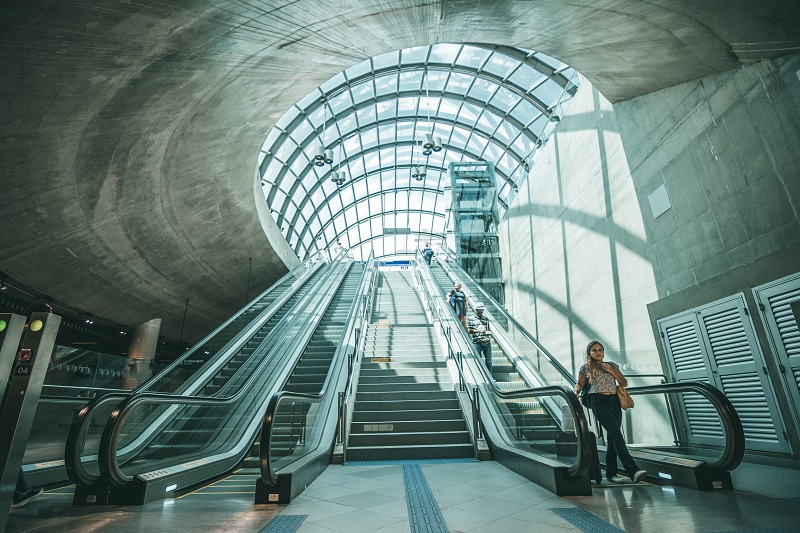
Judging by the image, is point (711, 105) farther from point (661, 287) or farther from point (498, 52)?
point (498, 52)

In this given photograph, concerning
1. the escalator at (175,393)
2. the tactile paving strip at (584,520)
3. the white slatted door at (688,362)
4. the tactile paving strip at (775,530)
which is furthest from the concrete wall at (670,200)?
the escalator at (175,393)

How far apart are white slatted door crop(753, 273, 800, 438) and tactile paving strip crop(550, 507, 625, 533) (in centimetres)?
397

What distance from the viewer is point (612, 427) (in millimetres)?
4465

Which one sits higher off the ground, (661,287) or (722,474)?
(661,287)

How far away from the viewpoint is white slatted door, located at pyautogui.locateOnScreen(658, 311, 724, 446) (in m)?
5.23

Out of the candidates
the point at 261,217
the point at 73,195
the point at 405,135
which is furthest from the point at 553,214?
the point at 405,135

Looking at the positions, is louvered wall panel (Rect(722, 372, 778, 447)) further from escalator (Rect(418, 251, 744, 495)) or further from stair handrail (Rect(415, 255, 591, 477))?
stair handrail (Rect(415, 255, 591, 477))

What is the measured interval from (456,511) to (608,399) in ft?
7.02

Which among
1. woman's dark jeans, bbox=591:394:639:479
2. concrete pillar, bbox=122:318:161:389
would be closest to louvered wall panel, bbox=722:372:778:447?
woman's dark jeans, bbox=591:394:639:479

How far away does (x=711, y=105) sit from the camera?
6.51 metres

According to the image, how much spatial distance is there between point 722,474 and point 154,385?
6.87m

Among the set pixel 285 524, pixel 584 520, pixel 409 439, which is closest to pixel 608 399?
pixel 584 520

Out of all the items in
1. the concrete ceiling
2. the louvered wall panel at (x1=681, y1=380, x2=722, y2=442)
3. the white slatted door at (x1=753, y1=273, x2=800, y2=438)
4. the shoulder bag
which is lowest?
the louvered wall panel at (x1=681, y1=380, x2=722, y2=442)

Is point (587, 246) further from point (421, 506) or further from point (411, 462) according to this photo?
point (421, 506)
